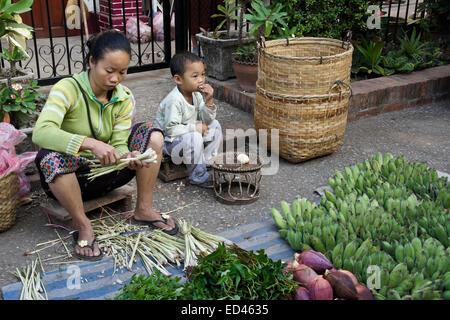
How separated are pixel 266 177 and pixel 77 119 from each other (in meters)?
1.69

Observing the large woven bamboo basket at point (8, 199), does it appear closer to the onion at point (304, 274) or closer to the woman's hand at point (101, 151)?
the woman's hand at point (101, 151)

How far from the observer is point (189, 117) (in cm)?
401

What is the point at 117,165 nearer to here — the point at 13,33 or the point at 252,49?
the point at 13,33

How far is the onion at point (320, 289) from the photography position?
2453mm

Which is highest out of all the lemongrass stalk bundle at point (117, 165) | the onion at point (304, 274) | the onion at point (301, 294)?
the lemongrass stalk bundle at point (117, 165)

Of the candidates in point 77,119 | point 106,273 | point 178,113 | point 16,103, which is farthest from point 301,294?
point 16,103

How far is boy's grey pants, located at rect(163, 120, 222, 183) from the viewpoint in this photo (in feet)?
12.8

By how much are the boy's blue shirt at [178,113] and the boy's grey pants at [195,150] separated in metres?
0.06

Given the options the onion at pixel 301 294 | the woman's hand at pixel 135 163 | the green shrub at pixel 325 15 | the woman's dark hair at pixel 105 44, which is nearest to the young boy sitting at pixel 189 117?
the woman's hand at pixel 135 163

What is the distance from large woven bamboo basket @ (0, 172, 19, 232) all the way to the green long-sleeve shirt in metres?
0.41

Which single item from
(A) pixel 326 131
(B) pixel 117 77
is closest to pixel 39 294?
(B) pixel 117 77

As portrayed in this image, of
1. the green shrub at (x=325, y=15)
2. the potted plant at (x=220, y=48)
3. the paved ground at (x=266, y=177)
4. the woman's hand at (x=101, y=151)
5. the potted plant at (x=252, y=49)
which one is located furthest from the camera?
the potted plant at (x=220, y=48)

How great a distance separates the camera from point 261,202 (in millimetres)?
3902

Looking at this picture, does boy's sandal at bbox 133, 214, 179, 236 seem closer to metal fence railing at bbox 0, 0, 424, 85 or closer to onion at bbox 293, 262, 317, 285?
onion at bbox 293, 262, 317, 285
